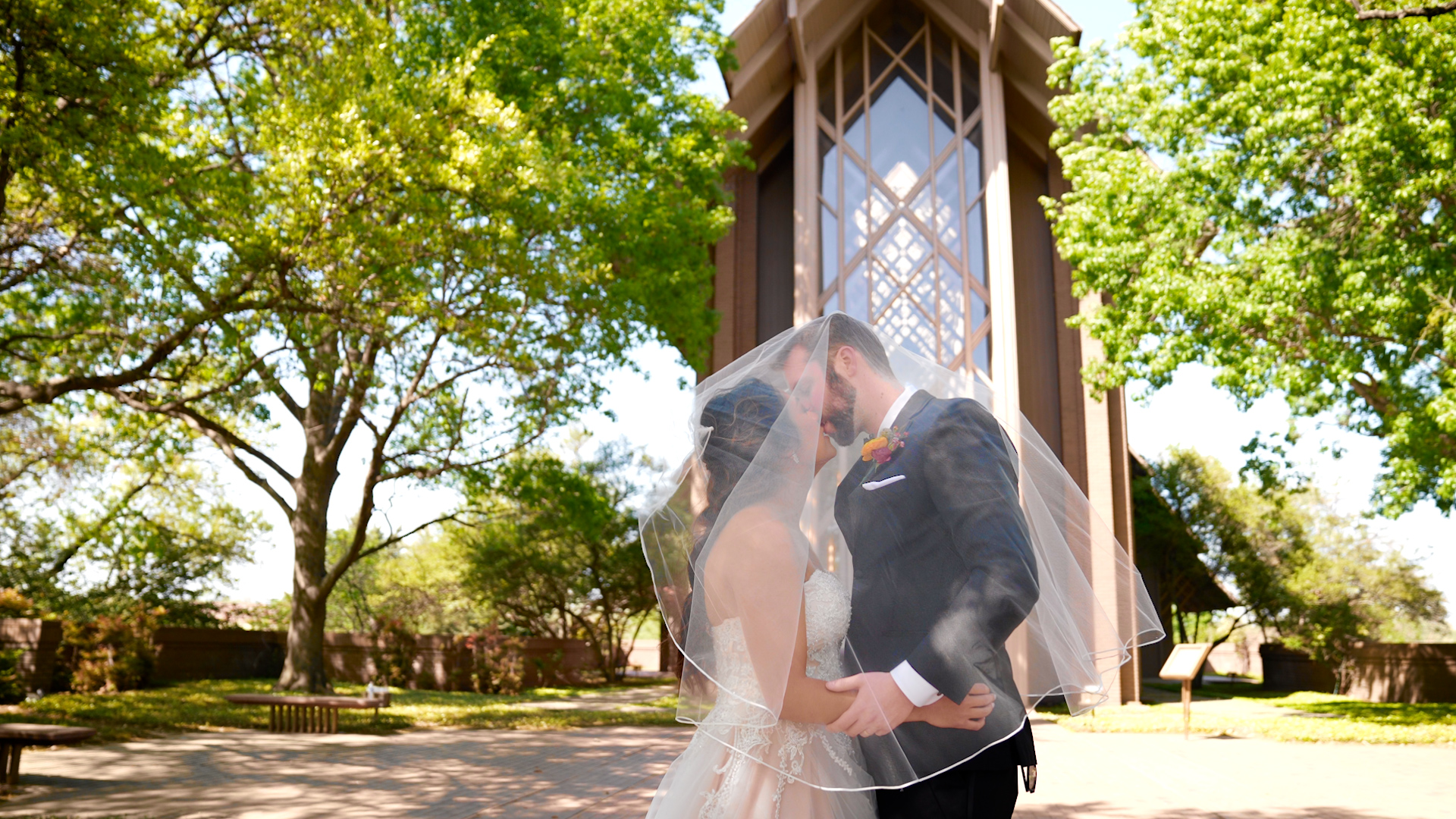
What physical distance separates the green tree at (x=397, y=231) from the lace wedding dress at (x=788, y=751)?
855 cm

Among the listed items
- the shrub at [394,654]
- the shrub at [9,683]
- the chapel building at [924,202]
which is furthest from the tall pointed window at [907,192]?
the shrub at [9,683]

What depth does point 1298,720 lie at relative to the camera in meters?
15.7

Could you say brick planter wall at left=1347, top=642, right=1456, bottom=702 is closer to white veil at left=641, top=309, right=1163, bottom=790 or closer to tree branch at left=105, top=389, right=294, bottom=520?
white veil at left=641, top=309, right=1163, bottom=790

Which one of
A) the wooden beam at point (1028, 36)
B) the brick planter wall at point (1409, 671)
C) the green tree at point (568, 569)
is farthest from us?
the green tree at point (568, 569)

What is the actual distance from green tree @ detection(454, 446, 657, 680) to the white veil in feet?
73.7

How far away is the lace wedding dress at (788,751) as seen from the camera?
8.15 ft

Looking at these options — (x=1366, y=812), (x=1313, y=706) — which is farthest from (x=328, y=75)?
(x=1313, y=706)

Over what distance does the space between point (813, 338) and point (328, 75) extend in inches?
388

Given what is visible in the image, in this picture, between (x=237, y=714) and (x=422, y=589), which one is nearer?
(x=237, y=714)

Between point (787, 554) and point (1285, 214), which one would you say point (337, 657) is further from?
point (787, 554)

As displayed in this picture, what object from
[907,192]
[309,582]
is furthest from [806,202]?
[309,582]

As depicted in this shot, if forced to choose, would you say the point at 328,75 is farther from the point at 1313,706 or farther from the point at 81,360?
the point at 1313,706

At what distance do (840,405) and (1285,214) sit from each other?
14087 millimetres

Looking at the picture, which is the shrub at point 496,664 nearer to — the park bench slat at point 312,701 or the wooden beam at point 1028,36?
the park bench slat at point 312,701
